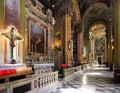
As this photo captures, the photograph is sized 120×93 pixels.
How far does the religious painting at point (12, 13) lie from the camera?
6418 millimetres

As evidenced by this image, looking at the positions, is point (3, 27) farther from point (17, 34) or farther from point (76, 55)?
point (76, 55)

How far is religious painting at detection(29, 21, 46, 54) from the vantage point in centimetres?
926

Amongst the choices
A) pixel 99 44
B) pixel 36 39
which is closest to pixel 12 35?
pixel 36 39

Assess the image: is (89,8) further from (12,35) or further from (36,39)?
(12,35)

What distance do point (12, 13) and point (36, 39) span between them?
131 inches

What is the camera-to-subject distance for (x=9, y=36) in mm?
6418

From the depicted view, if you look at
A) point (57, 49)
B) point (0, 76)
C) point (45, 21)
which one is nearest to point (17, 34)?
point (0, 76)

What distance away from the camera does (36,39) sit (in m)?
9.88

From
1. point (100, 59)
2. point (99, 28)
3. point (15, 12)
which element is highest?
point (99, 28)

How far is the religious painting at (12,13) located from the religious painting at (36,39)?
83.3 inches

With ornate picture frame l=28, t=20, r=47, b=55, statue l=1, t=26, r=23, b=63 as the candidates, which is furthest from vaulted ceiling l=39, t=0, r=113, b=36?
statue l=1, t=26, r=23, b=63

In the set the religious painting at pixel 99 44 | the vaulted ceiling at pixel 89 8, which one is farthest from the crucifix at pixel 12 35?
the religious painting at pixel 99 44

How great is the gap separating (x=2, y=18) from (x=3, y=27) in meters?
0.34

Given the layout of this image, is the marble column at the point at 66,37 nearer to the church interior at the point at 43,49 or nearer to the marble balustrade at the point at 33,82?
the church interior at the point at 43,49
